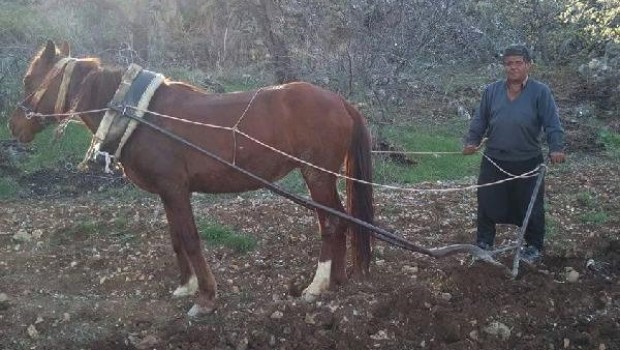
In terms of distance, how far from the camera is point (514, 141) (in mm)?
5176

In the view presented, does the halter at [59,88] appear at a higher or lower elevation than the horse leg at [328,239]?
higher

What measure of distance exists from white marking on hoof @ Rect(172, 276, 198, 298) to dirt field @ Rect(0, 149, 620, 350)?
0.08 metres

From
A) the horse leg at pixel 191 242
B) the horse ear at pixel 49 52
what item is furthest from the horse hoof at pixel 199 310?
the horse ear at pixel 49 52

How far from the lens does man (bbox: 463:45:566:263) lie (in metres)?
5.02

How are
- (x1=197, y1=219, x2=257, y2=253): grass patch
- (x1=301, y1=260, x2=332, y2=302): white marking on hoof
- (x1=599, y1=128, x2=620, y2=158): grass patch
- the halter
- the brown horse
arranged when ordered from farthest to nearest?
(x1=599, y1=128, x2=620, y2=158): grass patch → (x1=197, y1=219, x2=257, y2=253): grass patch → (x1=301, y1=260, x2=332, y2=302): white marking on hoof → the halter → the brown horse

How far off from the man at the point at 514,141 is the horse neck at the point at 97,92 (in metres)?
2.76

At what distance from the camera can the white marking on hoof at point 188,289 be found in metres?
5.15

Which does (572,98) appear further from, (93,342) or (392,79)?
(93,342)

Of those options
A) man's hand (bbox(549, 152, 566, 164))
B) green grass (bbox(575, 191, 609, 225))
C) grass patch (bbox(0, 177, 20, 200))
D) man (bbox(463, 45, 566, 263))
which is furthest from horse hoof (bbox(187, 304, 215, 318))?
grass patch (bbox(0, 177, 20, 200))

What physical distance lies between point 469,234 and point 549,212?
4.68ft

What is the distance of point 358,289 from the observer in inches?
197

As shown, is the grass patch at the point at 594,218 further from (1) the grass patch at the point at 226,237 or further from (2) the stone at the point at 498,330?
(1) the grass patch at the point at 226,237

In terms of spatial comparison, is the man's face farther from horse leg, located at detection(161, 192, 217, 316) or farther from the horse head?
the horse head

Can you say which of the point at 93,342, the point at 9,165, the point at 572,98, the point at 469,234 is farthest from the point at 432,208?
the point at 572,98
